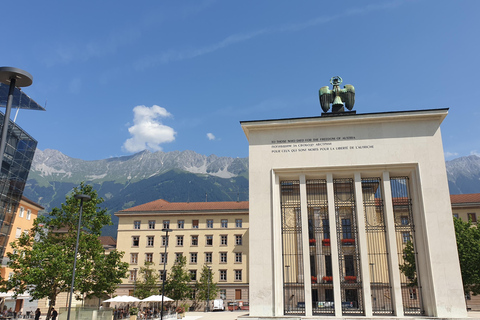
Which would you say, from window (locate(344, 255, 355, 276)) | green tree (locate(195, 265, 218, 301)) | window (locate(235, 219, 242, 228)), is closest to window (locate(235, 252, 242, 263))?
window (locate(235, 219, 242, 228))

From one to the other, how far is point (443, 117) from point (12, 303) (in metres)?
48.7

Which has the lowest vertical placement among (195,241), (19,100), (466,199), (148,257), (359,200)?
(148,257)

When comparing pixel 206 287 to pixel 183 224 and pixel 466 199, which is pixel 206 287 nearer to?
pixel 183 224

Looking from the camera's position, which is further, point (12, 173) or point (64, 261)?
point (12, 173)

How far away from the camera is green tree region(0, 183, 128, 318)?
90.4 ft

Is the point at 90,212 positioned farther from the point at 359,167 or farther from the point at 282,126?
the point at 359,167

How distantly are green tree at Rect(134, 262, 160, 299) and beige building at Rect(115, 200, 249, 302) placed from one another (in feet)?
5.64

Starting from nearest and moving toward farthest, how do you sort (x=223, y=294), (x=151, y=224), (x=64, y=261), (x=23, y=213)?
(x=64, y=261)
(x=23, y=213)
(x=223, y=294)
(x=151, y=224)

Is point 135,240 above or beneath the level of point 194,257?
above

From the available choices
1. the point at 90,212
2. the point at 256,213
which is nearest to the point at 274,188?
the point at 256,213

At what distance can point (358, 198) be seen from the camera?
76.0ft

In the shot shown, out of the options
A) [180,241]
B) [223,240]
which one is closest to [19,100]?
[180,241]

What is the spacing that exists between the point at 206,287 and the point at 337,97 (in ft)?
129

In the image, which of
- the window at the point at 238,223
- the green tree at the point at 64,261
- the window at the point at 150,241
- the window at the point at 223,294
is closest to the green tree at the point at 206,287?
the window at the point at 223,294
